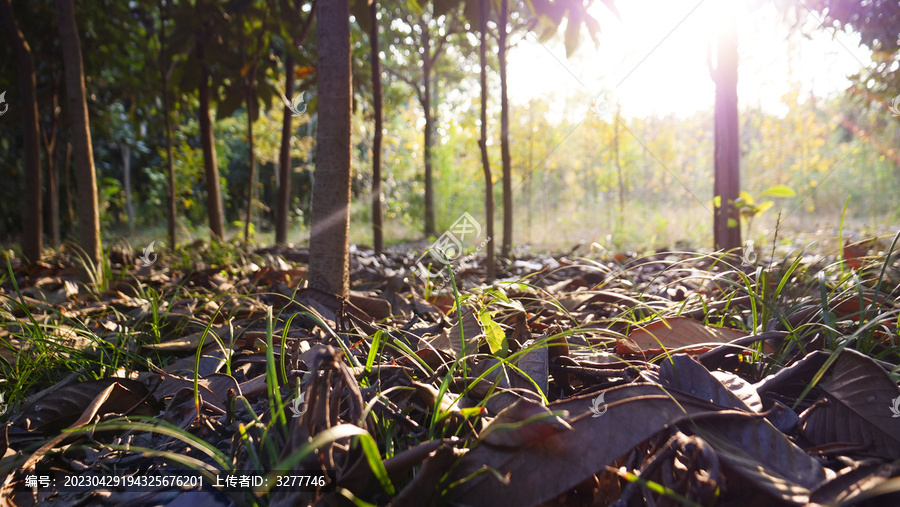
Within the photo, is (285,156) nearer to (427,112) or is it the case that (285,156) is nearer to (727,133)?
(727,133)

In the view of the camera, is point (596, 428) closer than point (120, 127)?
Yes

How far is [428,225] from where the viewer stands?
1001 centimetres

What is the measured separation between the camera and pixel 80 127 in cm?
261

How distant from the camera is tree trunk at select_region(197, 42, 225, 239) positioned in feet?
13.9

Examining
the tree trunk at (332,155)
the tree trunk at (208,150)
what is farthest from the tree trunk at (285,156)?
the tree trunk at (332,155)

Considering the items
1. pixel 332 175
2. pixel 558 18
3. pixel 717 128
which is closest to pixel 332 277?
pixel 332 175

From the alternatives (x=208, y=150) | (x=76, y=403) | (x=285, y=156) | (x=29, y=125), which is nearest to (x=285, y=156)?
(x=285, y=156)

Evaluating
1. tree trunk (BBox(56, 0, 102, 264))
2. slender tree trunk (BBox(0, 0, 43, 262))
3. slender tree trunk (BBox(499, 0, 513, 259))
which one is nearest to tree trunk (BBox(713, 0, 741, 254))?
slender tree trunk (BBox(499, 0, 513, 259))

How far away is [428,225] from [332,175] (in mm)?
8259

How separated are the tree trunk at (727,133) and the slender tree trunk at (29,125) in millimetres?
4534

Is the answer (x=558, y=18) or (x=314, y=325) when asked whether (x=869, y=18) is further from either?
(x=314, y=325)

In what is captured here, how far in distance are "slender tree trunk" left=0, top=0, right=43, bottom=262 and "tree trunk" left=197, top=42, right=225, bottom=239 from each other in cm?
116

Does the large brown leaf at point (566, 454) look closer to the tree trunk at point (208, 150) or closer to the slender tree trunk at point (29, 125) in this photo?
the tree trunk at point (208, 150)

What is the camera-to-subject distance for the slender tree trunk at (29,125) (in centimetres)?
310
